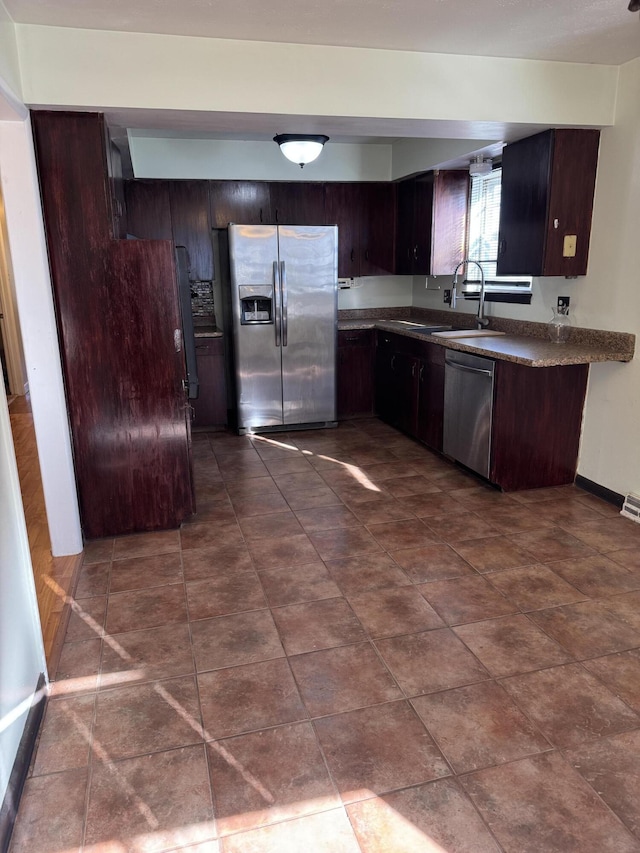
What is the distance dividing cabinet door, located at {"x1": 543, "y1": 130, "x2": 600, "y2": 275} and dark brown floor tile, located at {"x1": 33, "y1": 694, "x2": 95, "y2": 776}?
3.35 metres

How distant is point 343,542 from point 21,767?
6.01ft

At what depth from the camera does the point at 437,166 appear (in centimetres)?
483

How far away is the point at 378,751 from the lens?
1.82 meters

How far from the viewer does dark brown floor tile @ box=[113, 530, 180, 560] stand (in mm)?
3145

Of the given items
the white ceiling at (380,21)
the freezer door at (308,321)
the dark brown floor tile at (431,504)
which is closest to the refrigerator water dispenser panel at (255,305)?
the freezer door at (308,321)

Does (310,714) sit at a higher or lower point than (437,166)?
lower

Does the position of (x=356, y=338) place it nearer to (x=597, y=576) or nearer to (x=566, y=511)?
(x=566, y=511)

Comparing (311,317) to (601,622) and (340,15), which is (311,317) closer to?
(340,15)

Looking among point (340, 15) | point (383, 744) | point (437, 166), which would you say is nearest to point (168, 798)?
point (383, 744)

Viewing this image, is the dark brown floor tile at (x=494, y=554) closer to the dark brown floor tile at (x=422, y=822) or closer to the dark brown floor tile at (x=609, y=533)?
the dark brown floor tile at (x=609, y=533)

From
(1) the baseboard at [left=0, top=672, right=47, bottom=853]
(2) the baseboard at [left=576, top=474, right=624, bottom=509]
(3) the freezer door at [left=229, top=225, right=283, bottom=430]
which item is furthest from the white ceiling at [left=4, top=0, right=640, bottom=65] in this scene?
(1) the baseboard at [left=0, top=672, right=47, bottom=853]

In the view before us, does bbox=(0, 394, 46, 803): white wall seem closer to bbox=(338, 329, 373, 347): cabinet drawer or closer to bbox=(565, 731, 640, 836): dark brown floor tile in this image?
bbox=(565, 731, 640, 836): dark brown floor tile

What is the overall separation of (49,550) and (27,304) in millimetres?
1299

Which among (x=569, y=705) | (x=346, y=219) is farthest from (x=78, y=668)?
(x=346, y=219)
